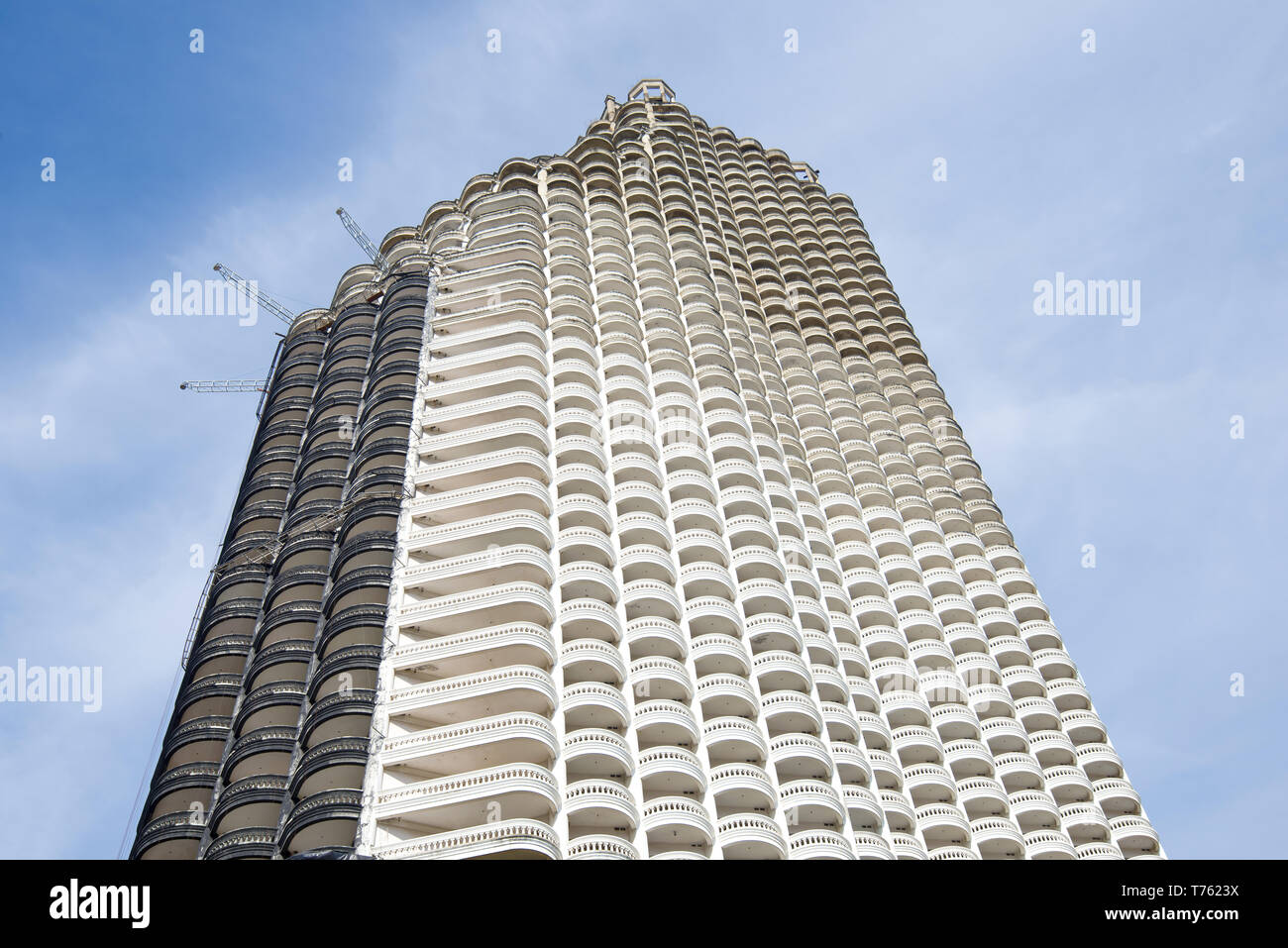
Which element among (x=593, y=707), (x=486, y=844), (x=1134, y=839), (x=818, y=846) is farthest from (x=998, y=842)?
(x=486, y=844)

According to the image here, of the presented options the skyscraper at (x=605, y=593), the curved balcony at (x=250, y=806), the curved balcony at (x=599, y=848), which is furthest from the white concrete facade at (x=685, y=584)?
the curved balcony at (x=250, y=806)

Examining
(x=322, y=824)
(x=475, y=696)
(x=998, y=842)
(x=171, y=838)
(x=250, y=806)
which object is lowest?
(x=998, y=842)

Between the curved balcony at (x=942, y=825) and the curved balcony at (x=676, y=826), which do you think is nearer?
the curved balcony at (x=676, y=826)

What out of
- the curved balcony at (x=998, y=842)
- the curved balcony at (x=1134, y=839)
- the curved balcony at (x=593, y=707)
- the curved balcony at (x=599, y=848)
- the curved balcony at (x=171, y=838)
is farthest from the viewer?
the curved balcony at (x=1134, y=839)

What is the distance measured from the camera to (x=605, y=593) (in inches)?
2464

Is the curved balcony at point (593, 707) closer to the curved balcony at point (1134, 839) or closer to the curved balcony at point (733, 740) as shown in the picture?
the curved balcony at point (733, 740)

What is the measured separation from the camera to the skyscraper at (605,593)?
5397cm

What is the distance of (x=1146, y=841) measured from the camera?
74.2 meters

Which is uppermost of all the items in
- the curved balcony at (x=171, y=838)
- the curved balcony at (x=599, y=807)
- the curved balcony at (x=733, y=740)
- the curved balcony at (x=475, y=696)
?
the curved balcony at (x=475, y=696)

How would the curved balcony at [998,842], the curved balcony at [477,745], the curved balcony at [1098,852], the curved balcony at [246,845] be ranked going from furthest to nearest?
the curved balcony at [1098,852] → the curved balcony at [998,842] → the curved balcony at [246,845] → the curved balcony at [477,745]

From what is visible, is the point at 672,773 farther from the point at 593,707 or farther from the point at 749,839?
the point at 593,707

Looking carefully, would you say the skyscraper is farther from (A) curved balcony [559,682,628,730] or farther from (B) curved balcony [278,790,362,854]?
(A) curved balcony [559,682,628,730]
